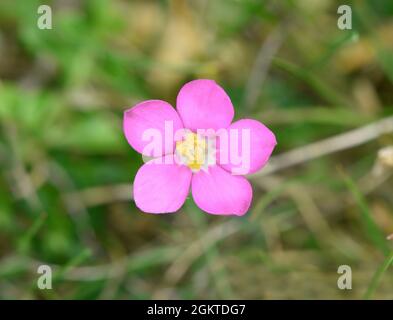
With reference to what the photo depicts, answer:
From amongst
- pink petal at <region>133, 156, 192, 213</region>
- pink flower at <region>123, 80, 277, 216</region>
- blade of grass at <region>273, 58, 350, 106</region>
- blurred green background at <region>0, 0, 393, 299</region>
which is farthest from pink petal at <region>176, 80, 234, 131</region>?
blurred green background at <region>0, 0, 393, 299</region>

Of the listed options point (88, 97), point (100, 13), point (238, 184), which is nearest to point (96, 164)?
point (88, 97)

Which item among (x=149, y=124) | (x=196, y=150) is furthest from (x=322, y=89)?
(x=149, y=124)

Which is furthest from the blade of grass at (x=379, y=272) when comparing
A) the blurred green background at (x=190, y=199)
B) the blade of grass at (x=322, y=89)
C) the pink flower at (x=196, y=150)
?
the blade of grass at (x=322, y=89)

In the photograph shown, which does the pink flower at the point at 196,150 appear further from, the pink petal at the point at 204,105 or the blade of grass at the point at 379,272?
the blade of grass at the point at 379,272
